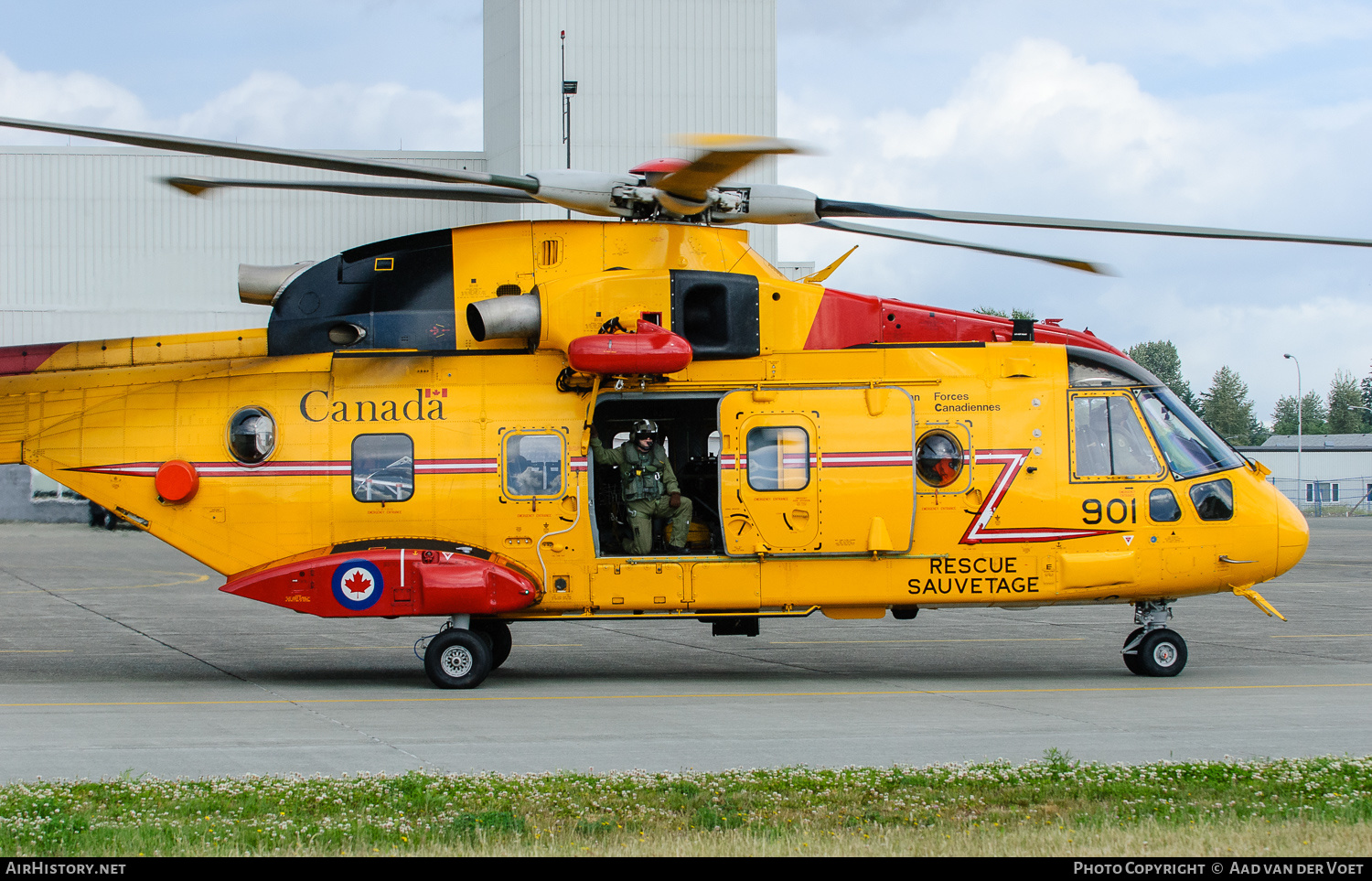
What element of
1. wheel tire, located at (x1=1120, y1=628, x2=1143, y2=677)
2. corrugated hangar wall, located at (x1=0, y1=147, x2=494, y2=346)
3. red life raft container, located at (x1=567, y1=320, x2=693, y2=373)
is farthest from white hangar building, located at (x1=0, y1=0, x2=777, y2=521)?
wheel tire, located at (x1=1120, y1=628, x2=1143, y2=677)

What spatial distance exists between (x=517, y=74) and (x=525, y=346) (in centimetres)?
3027

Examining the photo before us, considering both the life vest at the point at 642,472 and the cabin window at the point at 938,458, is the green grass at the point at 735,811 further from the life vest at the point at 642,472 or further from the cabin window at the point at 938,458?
the life vest at the point at 642,472

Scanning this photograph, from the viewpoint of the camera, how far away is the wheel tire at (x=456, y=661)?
11938mm

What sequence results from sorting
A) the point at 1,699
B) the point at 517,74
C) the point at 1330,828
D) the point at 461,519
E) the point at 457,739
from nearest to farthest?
the point at 1330,828, the point at 457,739, the point at 1,699, the point at 461,519, the point at 517,74

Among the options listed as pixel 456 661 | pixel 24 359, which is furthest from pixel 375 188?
pixel 24 359

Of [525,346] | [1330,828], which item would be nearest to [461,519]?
[525,346]

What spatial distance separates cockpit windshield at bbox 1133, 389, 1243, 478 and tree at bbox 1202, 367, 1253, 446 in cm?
11114

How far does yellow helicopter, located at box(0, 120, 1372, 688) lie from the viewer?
477 inches

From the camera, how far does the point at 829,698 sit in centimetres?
1120

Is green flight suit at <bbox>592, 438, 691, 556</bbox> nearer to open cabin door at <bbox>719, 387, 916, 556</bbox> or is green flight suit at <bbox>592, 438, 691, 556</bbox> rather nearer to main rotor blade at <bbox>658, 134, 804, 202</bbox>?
open cabin door at <bbox>719, 387, 916, 556</bbox>

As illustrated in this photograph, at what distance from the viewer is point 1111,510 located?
1232 centimetres

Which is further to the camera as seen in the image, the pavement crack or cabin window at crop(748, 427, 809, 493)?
the pavement crack

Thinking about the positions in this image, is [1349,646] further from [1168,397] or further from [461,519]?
[461,519]

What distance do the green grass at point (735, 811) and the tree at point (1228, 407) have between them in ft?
384
